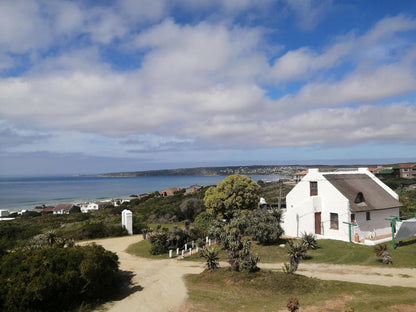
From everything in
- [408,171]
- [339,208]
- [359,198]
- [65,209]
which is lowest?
[65,209]

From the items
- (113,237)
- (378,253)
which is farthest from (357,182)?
(113,237)

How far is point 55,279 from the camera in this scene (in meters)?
10.1

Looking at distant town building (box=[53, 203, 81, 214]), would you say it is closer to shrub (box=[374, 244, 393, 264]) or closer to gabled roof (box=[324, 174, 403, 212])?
gabled roof (box=[324, 174, 403, 212])

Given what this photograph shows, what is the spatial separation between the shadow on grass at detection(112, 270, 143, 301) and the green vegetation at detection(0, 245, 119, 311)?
40 centimetres

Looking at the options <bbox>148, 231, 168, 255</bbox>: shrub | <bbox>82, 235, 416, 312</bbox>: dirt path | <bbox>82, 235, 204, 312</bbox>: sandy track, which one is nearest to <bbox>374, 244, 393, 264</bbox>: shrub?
<bbox>82, 235, 416, 312</bbox>: dirt path

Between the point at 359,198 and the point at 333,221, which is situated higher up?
the point at 359,198

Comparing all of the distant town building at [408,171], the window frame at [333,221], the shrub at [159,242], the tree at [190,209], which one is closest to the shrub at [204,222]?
the shrub at [159,242]

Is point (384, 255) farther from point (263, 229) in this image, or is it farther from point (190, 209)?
point (190, 209)

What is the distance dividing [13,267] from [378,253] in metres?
17.9

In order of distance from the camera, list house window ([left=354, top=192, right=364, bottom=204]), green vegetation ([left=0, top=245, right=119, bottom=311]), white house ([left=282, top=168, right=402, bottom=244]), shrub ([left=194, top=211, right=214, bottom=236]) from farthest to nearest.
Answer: shrub ([left=194, top=211, right=214, bottom=236]) → house window ([left=354, top=192, right=364, bottom=204]) → white house ([left=282, top=168, right=402, bottom=244]) → green vegetation ([left=0, top=245, right=119, bottom=311])

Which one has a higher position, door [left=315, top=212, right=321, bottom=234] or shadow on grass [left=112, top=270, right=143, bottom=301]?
door [left=315, top=212, right=321, bottom=234]

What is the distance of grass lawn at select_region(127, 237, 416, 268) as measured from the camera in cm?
1598

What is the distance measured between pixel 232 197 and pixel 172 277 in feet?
40.4

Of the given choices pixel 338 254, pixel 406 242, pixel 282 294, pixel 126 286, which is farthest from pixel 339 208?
pixel 126 286
